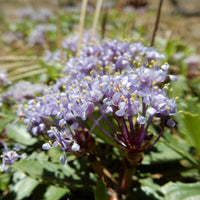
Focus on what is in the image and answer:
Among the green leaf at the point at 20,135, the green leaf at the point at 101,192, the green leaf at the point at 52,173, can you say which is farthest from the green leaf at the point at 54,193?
the green leaf at the point at 20,135

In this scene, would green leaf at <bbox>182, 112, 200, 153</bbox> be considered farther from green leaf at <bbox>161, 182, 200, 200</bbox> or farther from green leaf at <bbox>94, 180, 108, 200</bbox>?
green leaf at <bbox>94, 180, 108, 200</bbox>

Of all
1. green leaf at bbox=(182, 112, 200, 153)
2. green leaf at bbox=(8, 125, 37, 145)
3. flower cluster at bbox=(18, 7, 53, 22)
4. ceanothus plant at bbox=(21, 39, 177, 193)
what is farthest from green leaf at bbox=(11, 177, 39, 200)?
flower cluster at bbox=(18, 7, 53, 22)

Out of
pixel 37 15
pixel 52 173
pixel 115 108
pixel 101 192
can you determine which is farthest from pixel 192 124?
pixel 37 15

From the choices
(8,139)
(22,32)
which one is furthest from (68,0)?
(8,139)

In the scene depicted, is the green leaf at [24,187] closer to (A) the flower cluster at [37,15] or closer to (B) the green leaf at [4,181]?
(B) the green leaf at [4,181]

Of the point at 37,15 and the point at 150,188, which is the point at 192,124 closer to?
the point at 150,188
